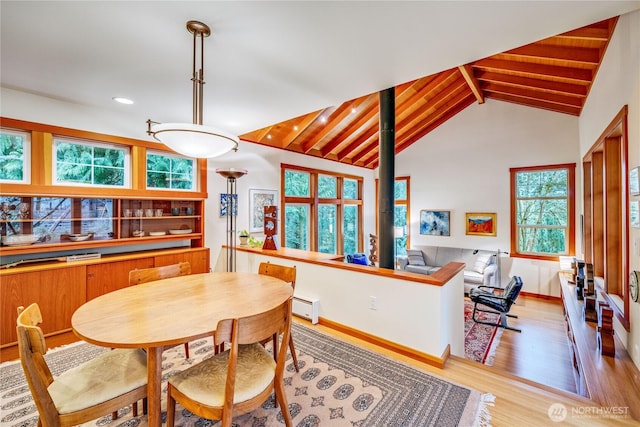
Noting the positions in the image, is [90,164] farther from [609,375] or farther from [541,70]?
[541,70]

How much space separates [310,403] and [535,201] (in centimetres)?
597

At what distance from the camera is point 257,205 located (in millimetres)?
5070

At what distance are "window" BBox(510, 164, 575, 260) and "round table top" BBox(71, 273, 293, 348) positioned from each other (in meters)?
5.66

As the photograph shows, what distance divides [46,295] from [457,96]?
287 inches

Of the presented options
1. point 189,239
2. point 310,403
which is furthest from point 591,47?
point 189,239

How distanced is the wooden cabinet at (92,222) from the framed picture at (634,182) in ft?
14.8

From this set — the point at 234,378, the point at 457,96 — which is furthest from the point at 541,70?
the point at 234,378

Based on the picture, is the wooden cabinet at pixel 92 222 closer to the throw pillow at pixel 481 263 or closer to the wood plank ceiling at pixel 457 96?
the wood plank ceiling at pixel 457 96

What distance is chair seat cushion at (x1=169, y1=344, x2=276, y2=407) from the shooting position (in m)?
1.44

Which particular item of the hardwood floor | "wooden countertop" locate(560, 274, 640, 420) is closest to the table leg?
"wooden countertop" locate(560, 274, 640, 420)

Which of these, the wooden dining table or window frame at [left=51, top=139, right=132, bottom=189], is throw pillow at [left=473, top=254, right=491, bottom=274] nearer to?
the wooden dining table

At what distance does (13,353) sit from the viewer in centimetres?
260

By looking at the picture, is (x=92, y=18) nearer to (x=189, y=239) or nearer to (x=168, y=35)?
(x=168, y=35)

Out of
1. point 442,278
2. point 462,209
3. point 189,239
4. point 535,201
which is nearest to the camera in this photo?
point 442,278
